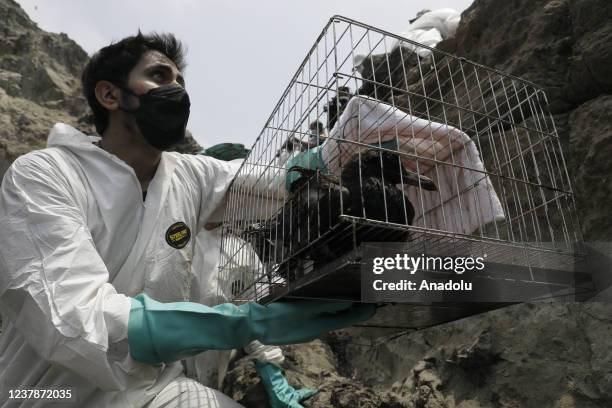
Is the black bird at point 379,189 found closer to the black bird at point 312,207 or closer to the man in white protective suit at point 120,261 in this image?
the black bird at point 312,207

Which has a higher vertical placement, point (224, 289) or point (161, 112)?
point (161, 112)

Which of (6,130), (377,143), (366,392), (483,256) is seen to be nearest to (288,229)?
(377,143)

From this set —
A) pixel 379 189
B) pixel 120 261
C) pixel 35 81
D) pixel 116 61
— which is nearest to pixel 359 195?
pixel 379 189

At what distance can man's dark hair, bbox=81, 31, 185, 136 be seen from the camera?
5.35 ft

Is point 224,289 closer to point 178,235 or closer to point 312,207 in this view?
point 178,235

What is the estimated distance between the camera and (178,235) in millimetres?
1476

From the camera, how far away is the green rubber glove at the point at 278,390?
191cm

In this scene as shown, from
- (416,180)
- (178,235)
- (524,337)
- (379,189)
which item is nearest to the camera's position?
(379,189)

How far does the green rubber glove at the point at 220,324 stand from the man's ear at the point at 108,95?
29.4 inches

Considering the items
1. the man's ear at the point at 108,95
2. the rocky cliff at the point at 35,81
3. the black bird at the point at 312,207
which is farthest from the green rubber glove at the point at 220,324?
the rocky cliff at the point at 35,81

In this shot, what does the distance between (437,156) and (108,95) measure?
1.00 meters

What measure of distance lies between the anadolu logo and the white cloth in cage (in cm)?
48

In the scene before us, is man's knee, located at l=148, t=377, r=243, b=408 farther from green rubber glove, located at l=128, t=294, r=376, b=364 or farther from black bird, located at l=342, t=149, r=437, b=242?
black bird, located at l=342, t=149, r=437, b=242

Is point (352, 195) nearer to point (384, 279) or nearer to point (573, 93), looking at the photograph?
point (384, 279)
